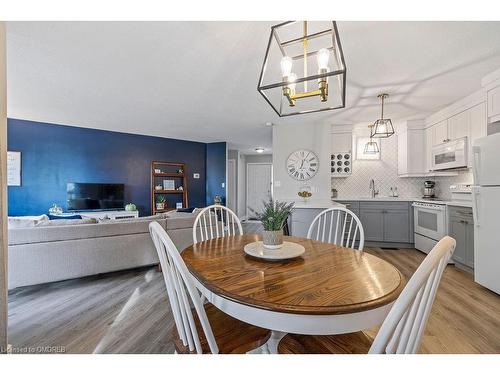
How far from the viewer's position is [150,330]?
1.75m

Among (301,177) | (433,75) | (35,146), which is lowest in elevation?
(301,177)

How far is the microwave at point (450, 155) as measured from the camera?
3.17 meters

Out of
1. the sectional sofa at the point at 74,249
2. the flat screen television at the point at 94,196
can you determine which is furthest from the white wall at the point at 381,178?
the flat screen television at the point at 94,196

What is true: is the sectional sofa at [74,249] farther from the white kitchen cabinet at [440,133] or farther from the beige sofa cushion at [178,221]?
the white kitchen cabinet at [440,133]

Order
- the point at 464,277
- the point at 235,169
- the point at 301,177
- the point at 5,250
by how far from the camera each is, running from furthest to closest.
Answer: the point at 235,169 < the point at 301,177 < the point at 464,277 < the point at 5,250

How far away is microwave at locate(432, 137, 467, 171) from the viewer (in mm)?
3170

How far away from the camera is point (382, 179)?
4.64 m

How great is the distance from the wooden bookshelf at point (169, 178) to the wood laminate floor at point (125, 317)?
10.6 feet

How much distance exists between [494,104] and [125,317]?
4.30m

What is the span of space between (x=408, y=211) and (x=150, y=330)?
14.0 feet

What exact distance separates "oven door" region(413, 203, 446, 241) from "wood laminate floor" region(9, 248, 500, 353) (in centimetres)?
74

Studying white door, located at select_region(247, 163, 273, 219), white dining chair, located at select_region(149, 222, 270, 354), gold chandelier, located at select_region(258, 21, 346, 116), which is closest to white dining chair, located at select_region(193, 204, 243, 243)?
white dining chair, located at select_region(149, 222, 270, 354)
